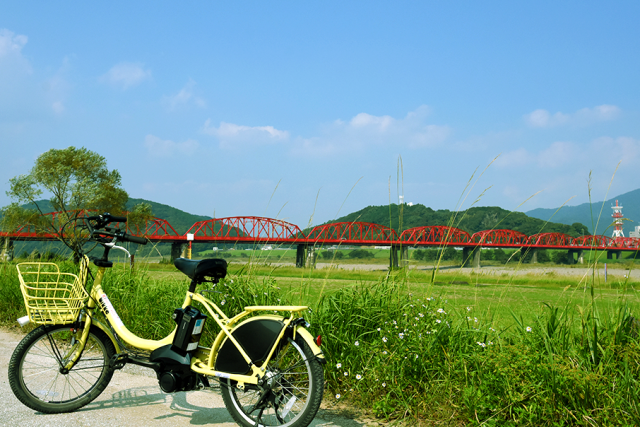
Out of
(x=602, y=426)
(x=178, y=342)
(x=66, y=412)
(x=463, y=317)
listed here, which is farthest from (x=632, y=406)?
(x=66, y=412)

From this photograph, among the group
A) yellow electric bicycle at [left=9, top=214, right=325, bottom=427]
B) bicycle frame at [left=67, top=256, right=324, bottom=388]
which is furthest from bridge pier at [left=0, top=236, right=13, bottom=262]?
bicycle frame at [left=67, top=256, right=324, bottom=388]

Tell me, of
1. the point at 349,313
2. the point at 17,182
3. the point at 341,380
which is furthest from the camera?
the point at 17,182

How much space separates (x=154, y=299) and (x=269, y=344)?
10.9 feet

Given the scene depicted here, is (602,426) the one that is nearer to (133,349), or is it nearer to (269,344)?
(269,344)

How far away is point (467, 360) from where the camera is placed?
11.4 feet

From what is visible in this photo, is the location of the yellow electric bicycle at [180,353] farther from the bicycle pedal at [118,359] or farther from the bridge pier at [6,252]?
the bridge pier at [6,252]

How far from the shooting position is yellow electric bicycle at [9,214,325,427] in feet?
10.00

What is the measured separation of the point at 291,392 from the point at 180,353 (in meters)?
0.88

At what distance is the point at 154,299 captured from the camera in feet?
19.3

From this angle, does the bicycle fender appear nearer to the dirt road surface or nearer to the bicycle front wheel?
the dirt road surface

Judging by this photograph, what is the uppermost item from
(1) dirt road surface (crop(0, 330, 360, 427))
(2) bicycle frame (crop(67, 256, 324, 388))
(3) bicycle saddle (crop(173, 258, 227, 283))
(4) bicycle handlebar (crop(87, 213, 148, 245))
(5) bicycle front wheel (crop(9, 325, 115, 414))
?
(4) bicycle handlebar (crop(87, 213, 148, 245))

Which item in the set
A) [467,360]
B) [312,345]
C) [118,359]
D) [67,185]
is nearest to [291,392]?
[312,345]

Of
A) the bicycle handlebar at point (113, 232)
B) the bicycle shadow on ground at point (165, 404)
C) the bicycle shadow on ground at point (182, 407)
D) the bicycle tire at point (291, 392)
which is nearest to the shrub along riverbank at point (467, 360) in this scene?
the bicycle shadow on ground at point (182, 407)

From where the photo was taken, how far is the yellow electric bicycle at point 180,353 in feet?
10.00
